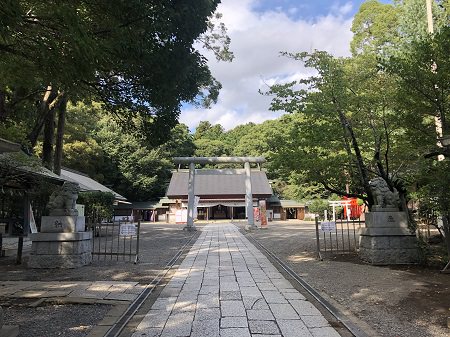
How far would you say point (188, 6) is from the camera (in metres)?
Result: 6.18

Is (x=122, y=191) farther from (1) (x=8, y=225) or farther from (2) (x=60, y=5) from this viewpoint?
(2) (x=60, y=5)

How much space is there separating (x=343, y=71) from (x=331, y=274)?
15.4 feet

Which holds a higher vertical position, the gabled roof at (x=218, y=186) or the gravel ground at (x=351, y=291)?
the gabled roof at (x=218, y=186)

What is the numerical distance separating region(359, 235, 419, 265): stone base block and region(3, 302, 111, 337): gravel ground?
6.02 m

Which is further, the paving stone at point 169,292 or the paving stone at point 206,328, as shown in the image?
the paving stone at point 169,292

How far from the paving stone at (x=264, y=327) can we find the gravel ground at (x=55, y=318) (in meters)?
1.79

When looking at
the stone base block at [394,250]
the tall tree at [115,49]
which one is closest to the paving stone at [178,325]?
the tall tree at [115,49]

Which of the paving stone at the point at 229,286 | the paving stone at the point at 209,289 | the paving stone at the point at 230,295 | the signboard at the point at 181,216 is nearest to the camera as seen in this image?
the paving stone at the point at 230,295

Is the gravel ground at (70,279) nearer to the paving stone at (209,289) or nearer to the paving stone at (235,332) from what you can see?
the paving stone at (209,289)

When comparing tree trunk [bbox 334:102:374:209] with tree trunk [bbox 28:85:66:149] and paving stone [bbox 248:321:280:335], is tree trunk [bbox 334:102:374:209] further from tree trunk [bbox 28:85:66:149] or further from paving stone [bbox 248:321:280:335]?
tree trunk [bbox 28:85:66:149]

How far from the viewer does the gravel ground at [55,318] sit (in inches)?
161

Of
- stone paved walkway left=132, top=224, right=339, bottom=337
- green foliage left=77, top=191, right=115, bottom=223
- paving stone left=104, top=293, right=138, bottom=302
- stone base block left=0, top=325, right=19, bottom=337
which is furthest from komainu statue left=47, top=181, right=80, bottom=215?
green foliage left=77, top=191, right=115, bottom=223

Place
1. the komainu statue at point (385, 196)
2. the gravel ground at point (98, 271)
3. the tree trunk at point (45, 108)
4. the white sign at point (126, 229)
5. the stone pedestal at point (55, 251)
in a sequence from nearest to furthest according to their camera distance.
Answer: the gravel ground at point (98, 271) < the stone pedestal at point (55, 251) < the komainu statue at point (385, 196) < the white sign at point (126, 229) < the tree trunk at point (45, 108)

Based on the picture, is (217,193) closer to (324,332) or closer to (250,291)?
(250,291)
